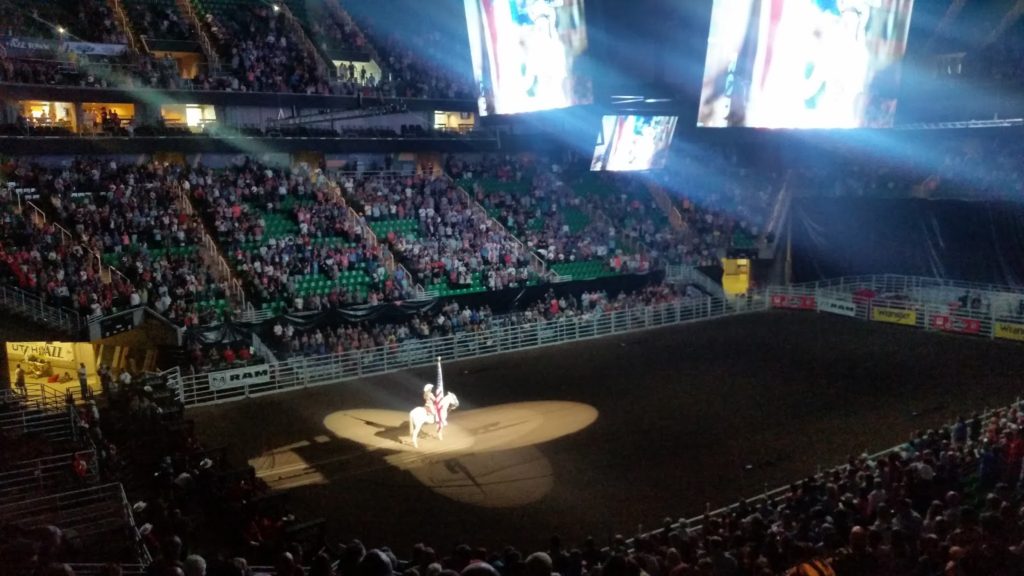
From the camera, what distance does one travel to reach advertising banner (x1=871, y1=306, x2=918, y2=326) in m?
25.9

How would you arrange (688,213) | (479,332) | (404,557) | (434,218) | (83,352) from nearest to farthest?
(404,557) → (83,352) → (479,332) → (434,218) → (688,213)

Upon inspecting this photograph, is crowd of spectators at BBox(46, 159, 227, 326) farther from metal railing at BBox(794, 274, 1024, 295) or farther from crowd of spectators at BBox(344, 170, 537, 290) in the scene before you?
metal railing at BBox(794, 274, 1024, 295)

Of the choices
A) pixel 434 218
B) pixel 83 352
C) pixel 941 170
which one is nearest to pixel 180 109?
pixel 434 218

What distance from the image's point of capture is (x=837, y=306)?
28.4 m

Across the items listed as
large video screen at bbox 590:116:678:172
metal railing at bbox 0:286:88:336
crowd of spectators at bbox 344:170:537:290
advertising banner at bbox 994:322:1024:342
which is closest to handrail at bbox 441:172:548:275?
crowd of spectators at bbox 344:170:537:290

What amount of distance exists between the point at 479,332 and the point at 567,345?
3.07 meters

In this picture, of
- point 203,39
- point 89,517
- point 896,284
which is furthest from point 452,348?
point 896,284

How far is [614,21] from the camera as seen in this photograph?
50.4 feet

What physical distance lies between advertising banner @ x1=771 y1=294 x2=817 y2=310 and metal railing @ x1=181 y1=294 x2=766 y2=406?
481 mm

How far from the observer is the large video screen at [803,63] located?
15195 mm

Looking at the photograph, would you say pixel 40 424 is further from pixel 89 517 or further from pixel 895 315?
pixel 895 315

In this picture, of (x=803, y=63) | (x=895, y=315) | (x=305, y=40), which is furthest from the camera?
(x=305, y=40)

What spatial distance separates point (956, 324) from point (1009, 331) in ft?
5.21

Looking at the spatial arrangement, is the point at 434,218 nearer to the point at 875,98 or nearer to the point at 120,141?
the point at 120,141
